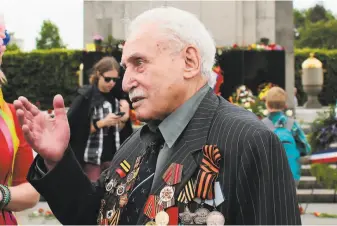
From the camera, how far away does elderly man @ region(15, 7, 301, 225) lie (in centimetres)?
209

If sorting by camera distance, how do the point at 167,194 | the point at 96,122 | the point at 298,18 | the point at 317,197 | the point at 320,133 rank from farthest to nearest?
the point at 298,18 < the point at 320,133 < the point at 317,197 < the point at 96,122 < the point at 167,194

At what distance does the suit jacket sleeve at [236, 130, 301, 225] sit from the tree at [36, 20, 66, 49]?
51457 mm

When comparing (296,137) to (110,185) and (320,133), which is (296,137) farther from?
(110,185)

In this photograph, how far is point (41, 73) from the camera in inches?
1116

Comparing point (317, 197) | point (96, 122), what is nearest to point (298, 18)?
point (317, 197)

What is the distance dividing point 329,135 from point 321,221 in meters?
3.14

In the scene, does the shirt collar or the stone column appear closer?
the shirt collar

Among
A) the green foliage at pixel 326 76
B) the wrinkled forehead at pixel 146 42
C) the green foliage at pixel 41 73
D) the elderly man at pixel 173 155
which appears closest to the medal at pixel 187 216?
the elderly man at pixel 173 155

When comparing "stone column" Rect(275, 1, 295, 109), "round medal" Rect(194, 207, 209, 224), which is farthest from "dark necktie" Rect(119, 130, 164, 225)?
"stone column" Rect(275, 1, 295, 109)

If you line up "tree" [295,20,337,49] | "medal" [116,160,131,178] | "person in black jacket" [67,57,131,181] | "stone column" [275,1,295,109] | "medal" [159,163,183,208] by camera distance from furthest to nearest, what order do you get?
"tree" [295,20,337,49] < "stone column" [275,1,295,109] < "person in black jacket" [67,57,131,181] < "medal" [116,160,131,178] < "medal" [159,163,183,208]

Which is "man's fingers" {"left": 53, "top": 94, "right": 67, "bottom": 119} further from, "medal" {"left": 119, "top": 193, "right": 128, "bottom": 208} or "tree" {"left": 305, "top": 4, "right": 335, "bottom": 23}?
"tree" {"left": 305, "top": 4, "right": 335, "bottom": 23}

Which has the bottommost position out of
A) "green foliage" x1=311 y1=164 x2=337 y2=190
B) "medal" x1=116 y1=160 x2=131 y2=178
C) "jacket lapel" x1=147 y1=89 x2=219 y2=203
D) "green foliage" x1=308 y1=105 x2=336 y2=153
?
"green foliage" x1=311 y1=164 x2=337 y2=190

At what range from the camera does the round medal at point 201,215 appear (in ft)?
6.96

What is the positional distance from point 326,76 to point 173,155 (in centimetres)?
2619
